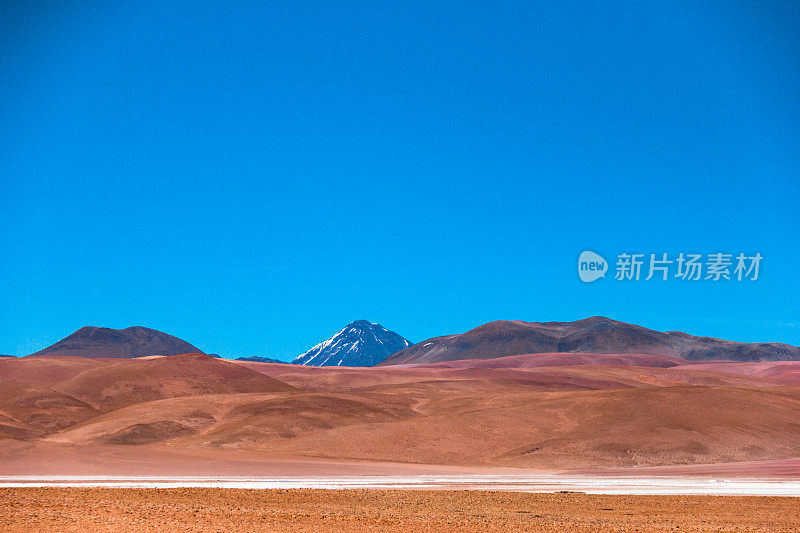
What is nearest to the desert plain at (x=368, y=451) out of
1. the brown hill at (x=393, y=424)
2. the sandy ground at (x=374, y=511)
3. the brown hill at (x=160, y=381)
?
the sandy ground at (x=374, y=511)

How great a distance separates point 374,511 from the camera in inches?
986

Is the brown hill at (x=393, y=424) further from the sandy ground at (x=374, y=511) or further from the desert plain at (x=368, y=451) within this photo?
the sandy ground at (x=374, y=511)

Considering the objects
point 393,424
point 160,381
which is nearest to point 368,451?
point 393,424

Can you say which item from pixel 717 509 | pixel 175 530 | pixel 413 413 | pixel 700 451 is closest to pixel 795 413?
pixel 700 451

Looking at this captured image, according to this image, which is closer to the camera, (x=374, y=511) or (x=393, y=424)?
(x=374, y=511)

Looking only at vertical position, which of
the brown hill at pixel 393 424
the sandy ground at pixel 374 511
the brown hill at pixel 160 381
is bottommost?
the sandy ground at pixel 374 511

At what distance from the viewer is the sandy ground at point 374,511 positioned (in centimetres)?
2070

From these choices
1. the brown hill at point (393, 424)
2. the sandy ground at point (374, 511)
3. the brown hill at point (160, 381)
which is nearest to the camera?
the sandy ground at point (374, 511)

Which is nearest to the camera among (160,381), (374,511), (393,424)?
(374,511)

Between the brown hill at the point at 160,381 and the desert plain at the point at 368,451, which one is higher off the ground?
the brown hill at the point at 160,381

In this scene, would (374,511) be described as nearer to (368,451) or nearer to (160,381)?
(368,451)

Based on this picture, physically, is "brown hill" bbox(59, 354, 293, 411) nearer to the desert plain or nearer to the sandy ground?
the desert plain

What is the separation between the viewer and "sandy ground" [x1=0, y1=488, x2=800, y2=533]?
20703mm

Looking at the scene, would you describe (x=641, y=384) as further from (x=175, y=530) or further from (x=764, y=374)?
(x=175, y=530)
